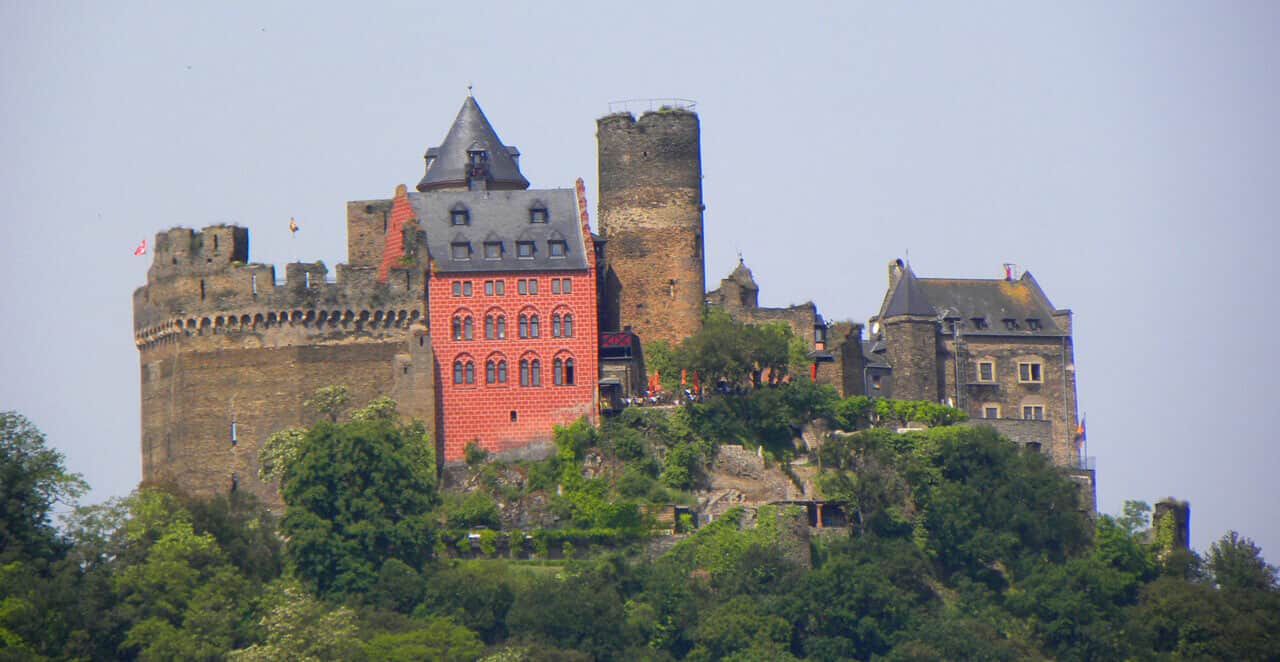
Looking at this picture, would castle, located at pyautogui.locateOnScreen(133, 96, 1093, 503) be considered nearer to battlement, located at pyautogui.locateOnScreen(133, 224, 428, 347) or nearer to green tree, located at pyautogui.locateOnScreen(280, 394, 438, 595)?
battlement, located at pyautogui.locateOnScreen(133, 224, 428, 347)

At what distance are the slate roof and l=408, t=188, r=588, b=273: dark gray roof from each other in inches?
608

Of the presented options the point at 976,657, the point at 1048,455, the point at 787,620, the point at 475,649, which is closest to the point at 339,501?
the point at 475,649

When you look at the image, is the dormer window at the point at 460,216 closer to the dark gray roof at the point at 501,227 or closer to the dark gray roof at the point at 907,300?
the dark gray roof at the point at 501,227

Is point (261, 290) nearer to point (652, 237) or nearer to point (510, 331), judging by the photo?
point (510, 331)

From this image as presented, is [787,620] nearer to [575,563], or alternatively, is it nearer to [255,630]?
[575,563]

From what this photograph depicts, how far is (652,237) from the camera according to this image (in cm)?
11094

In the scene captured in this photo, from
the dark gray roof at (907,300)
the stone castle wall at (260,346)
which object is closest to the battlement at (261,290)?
the stone castle wall at (260,346)

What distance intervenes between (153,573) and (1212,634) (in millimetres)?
37276

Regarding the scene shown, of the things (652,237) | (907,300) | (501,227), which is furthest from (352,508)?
(907,300)

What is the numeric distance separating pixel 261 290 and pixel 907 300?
25802 mm

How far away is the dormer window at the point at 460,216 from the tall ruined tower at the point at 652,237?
551 cm

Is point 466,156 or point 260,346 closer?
point 260,346

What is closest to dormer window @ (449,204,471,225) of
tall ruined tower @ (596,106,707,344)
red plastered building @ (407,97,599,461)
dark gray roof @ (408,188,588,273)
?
dark gray roof @ (408,188,588,273)

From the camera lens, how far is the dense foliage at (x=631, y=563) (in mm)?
94125
